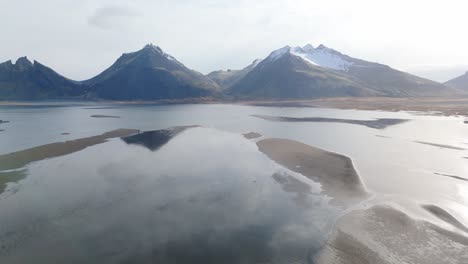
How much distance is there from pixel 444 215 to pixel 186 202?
27.4 m

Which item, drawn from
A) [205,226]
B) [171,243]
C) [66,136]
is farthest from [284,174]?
[66,136]

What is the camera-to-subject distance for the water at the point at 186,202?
907 inches

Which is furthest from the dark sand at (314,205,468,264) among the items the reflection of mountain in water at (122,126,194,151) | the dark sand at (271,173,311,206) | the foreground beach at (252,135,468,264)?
the reflection of mountain in water at (122,126,194,151)

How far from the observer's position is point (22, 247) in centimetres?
2331

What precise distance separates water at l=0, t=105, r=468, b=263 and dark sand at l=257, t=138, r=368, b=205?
70.3 inches

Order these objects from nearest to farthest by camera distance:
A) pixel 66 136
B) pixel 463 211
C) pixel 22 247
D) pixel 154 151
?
pixel 22 247
pixel 463 211
pixel 154 151
pixel 66 136

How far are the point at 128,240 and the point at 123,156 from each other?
108 ft

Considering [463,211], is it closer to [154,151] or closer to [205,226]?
[205,226]

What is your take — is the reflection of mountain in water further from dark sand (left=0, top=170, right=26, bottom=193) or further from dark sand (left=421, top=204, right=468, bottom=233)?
dark sand (left=421, top=204, right=468, bottom=233)

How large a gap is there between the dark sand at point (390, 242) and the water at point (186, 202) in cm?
151

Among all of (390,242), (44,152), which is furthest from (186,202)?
(44,152)

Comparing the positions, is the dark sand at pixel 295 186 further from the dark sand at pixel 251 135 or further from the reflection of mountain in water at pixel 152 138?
the dark sand at pixel 251 135

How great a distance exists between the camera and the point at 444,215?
2855 centimetres

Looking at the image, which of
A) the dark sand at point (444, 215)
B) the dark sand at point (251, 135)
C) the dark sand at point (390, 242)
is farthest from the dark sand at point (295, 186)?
the dark sand at point (251, 135)
